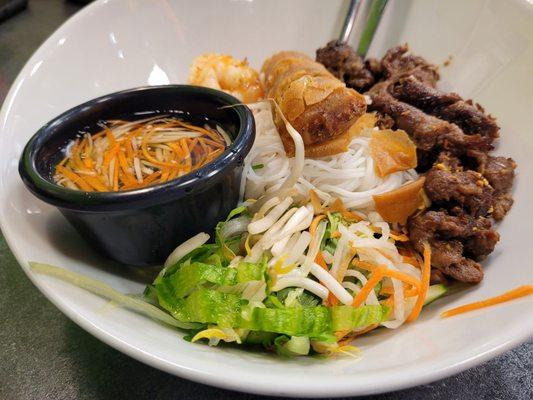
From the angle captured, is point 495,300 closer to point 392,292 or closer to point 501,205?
point 392,292

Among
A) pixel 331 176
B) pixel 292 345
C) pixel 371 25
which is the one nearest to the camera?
pixel 292 345

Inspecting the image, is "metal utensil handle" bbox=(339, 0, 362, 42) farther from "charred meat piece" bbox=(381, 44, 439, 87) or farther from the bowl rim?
the bowl rim

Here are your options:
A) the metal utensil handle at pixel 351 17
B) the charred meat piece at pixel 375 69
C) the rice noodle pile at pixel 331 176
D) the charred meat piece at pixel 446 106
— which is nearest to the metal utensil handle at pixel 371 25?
the metal utensil handle at pixel 351 17

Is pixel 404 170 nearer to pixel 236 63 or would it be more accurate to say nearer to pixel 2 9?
pixel 236 63

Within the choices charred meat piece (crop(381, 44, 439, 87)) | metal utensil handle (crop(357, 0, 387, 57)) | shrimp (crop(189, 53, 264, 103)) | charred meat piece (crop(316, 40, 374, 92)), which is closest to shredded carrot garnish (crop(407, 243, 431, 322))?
charred meat piece (crop(381, 44, 439, 87))

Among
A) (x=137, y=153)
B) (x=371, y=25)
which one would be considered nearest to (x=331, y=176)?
(x=137, y=153)

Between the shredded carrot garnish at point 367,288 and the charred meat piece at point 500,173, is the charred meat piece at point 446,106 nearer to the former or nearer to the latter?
the charred meat piece at point 500,173

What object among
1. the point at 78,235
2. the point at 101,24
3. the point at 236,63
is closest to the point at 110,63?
the point at 101,24
